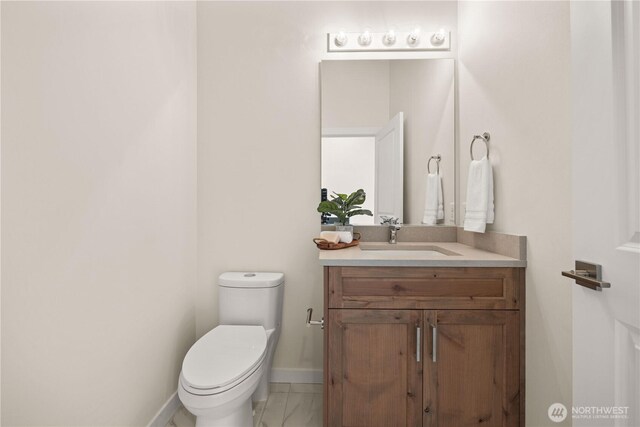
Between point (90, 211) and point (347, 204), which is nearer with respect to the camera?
point (90, 211)

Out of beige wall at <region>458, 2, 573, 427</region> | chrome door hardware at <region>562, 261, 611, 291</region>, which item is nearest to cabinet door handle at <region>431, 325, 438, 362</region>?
beige wall at <region>458, 2, 573, 427</region>

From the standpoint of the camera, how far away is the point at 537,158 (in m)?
1.27

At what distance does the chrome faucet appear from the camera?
6.44 feet

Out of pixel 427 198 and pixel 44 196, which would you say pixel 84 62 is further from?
pixel 427 198

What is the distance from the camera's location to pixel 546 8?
1216 millimetres

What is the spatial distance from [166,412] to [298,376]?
2.47ft

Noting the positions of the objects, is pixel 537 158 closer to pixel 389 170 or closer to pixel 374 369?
pixel 389 170

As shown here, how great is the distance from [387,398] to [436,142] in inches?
57.4

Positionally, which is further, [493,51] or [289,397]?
[289,397]

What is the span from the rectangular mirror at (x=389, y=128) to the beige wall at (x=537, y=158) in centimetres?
38

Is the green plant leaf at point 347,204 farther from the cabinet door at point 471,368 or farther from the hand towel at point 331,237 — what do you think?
the cabinet door at point 471,368

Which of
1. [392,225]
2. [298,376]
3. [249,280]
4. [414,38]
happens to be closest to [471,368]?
[392,225]

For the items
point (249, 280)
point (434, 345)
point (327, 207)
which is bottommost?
point (434, 345)

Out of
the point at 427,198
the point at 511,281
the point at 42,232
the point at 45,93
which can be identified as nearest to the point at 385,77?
the point at 427,198
